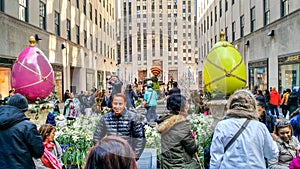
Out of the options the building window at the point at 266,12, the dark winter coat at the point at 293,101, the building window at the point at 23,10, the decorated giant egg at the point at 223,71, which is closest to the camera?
the decorated giant egg at the point at 223,71

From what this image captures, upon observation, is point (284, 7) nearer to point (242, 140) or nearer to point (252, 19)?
point (252, 19)

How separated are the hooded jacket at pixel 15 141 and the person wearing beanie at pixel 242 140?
6.09 ft

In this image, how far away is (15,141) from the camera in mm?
3275

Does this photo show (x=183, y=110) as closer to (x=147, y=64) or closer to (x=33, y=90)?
(x=147, y=64)

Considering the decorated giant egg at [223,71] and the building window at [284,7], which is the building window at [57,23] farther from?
the decorated giant egg at [223,71]

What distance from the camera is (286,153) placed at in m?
3.69

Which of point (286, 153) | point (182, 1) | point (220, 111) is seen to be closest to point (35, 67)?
point (220, 111)

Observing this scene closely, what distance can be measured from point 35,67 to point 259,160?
3500 millimetres

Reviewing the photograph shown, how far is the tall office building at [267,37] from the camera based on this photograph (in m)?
15.4

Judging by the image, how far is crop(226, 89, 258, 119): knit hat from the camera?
2.92 meters

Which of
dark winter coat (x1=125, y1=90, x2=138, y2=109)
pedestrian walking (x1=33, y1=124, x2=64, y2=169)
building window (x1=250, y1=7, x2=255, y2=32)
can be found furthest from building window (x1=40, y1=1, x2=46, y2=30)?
dark winter coat (x1=125, y1=90, x2=138, y2=109)

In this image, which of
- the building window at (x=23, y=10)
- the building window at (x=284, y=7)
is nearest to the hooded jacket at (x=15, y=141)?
the building window at (x=23, y=10)

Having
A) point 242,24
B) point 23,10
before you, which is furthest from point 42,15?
point 242,24

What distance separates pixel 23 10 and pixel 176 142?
14969 mm
